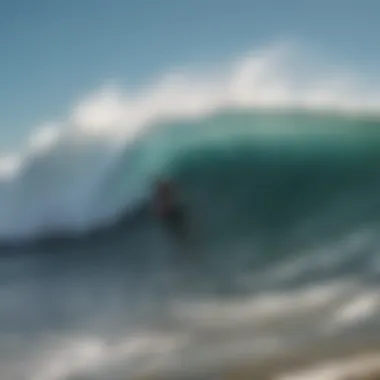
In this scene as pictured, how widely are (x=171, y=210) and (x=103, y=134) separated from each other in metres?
0.20

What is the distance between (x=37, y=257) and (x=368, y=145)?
2.16 ft

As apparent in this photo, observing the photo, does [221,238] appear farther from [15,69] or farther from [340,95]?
[15,69]

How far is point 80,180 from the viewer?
4.62ft

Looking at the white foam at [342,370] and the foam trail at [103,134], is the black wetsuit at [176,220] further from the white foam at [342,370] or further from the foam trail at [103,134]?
the white foam at [342,370]

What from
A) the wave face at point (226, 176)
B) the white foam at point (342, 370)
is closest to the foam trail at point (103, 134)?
the wave face at point (226, 176)

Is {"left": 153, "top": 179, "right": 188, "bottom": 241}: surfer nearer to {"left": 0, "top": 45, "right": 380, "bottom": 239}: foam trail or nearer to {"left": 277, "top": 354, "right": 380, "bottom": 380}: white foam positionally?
{"left": 0, "top": 45, "right": 380, "bottom": 239}: foam trail

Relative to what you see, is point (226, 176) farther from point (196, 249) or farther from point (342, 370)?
point (342, 370)

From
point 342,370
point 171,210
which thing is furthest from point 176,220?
point 342,370

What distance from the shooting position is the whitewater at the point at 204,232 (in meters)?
1.34

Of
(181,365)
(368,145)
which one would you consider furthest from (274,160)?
(181,365)

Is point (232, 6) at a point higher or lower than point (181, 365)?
higher

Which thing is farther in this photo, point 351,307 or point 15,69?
point 15,69

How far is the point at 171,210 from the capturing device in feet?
4.54

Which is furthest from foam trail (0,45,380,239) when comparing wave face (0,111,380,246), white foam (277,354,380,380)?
white foam (277,354,380,380)
